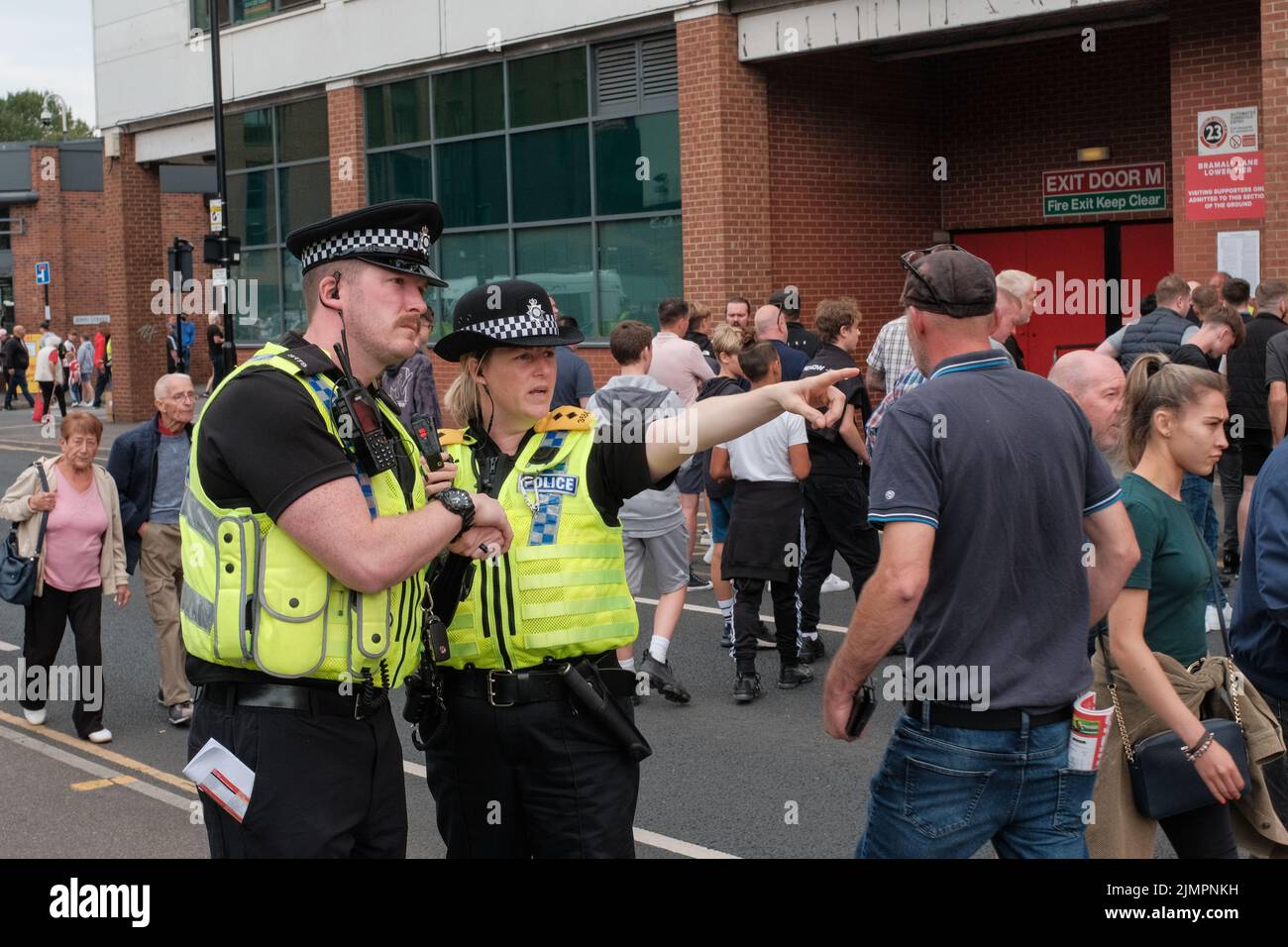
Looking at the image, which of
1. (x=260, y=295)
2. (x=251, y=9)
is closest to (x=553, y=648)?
(x=260, y=295)

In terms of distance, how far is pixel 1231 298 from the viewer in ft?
38.1

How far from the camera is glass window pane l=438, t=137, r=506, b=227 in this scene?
20.8 meters

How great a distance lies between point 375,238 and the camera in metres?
3.39

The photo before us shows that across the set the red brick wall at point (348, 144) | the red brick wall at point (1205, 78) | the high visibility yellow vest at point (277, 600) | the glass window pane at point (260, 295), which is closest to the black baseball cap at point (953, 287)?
the high visibility yellow vest at point (277, 600)

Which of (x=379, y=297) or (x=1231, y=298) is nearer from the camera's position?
(x=379, y=297)

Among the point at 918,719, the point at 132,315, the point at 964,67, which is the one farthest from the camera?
the point at 132,315

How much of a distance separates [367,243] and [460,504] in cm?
64

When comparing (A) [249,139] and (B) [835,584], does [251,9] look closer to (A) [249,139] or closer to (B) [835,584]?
(A) [249,139]

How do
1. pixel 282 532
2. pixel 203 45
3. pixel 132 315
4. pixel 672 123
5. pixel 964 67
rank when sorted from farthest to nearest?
pixel 132 315
pixel 203 45
pixel 964 67
pixel 672 123
pixel 282 532

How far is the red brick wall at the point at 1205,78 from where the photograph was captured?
1435 cm

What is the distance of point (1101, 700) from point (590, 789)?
1.49 m

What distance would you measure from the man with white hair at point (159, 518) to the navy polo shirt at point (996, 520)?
5745mm
